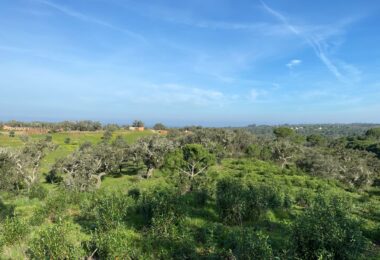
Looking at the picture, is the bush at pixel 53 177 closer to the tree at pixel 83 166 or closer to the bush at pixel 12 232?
the tree at pixel 83 166

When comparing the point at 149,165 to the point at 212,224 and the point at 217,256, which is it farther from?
the point at 217,256

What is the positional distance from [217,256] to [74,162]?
40976mm

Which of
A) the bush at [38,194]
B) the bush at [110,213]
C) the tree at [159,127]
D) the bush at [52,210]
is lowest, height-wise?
the bush at [38,194]

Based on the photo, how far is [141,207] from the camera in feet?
72.3

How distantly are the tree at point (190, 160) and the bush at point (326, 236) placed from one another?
3272 cm

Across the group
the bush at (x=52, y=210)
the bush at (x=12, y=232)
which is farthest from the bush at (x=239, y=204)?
the bush at (x=12, y=232)

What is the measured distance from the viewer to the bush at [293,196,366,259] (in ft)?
38.9

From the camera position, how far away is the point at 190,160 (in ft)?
158

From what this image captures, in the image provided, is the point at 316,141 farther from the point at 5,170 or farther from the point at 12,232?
the point at 12,232

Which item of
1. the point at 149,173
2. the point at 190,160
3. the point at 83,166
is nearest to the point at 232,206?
the point at 190,160

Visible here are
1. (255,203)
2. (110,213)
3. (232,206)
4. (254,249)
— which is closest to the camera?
(254,249)

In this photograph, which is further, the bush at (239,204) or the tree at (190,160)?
the tree at (190,160)

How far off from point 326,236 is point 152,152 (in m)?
46.9

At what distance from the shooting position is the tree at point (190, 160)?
46594mm
